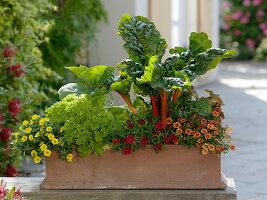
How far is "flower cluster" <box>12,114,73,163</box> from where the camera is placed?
287cm

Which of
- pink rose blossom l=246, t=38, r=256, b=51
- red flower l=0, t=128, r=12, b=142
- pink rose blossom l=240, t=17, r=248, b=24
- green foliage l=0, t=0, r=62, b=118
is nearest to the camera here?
red flower l=0, t=128, r=12, b=142

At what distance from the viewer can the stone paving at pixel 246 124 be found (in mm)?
4828

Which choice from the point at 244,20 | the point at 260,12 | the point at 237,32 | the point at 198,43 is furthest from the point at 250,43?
the point at 198,43

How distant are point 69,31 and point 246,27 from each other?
34.1 feet

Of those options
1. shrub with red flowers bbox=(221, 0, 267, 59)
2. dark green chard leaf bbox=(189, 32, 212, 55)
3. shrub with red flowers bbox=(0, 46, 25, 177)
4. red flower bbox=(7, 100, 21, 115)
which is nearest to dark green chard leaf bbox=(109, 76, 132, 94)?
dark green chard leaf bbox=(189, 32, 212, 55)

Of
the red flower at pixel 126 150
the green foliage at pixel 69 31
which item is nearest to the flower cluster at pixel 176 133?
Result: the red flower at pixel 126 150

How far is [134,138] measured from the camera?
9.37ft

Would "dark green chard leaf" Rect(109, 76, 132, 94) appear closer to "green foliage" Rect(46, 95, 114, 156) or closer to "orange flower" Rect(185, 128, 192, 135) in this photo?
"green foliage" Rect(46, 95, 114, 156)

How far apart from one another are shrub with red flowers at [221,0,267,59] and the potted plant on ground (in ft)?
43.3

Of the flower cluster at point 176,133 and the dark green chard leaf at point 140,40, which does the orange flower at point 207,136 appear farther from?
the dark green chard leaf at point 140,40

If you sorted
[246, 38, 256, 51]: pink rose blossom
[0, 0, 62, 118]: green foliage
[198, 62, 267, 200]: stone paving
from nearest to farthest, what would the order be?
[0, 0, 62, 118]: green foliage
[198, 62, 267, 200]: stone paving
[246, 38, 256, 51]: pink rose blossom

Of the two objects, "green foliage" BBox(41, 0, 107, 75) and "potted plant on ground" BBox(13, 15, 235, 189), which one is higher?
"green foliage" BBox(41, 0, 107, 75)

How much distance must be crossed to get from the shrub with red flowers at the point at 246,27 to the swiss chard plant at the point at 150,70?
1309 centimetres

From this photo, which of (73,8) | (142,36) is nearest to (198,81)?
(73,8)
